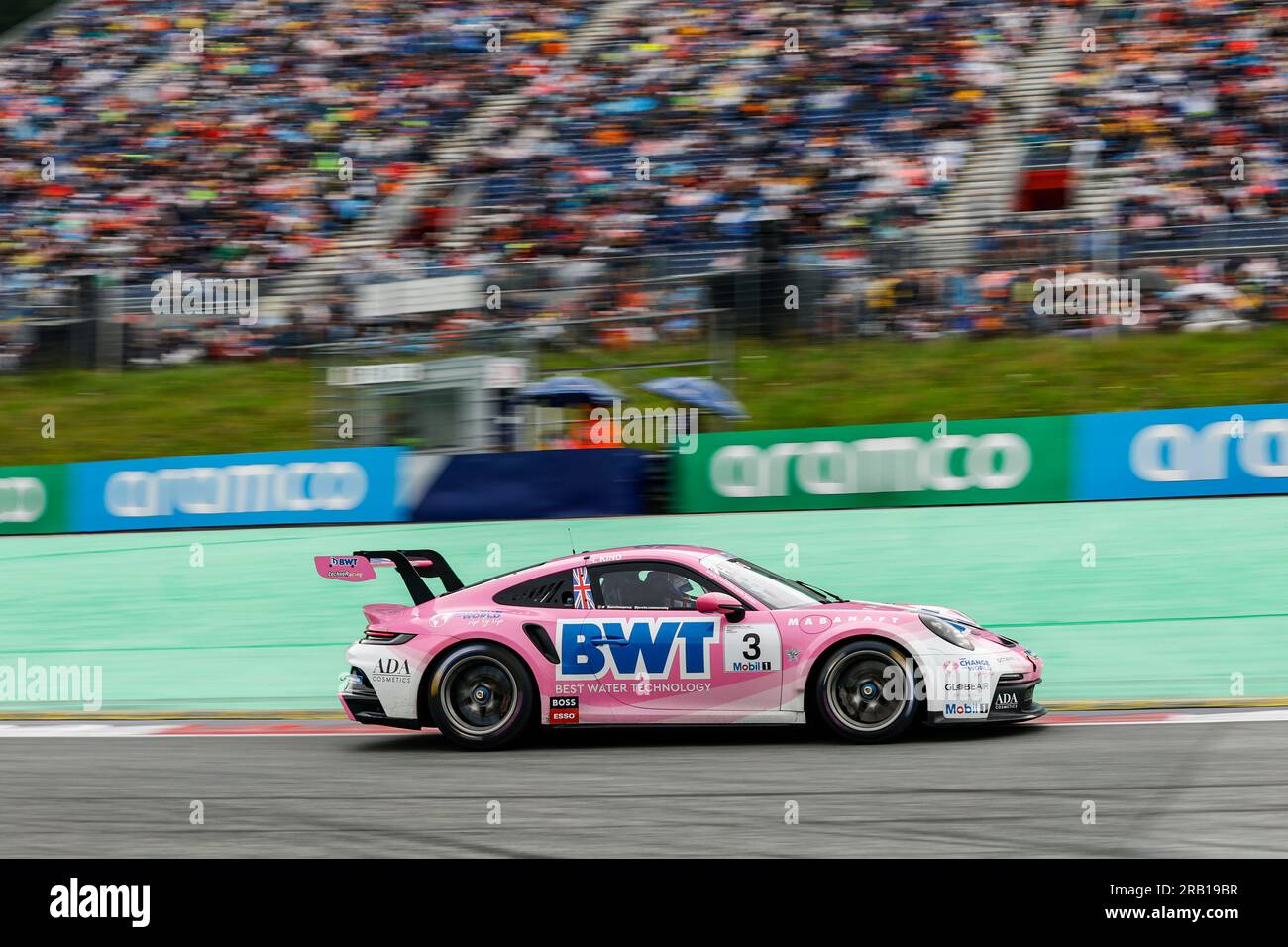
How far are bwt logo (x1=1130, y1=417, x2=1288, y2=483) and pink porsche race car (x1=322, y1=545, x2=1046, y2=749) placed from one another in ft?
13.9

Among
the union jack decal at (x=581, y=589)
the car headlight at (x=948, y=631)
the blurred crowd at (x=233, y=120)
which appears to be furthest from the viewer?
the blurred crowd at (x=233, y=120)

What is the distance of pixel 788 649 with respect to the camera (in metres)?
8.43

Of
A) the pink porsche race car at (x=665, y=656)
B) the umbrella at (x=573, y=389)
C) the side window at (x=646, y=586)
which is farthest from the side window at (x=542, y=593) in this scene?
the umbrella at (x=573, y=389)

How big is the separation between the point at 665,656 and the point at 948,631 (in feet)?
5.04

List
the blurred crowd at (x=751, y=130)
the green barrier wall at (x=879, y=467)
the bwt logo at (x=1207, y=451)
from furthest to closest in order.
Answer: the blurred crowd at (x=751, y=130) → the green barrier wall at (x=879, y=467) → the bwt logo at (x=1207, y=451)

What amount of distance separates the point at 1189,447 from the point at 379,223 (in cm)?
992

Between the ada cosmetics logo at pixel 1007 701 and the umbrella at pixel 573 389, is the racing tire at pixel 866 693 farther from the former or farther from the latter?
the umbrella at pixel 573 389

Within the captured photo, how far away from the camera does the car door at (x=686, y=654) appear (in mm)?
8500

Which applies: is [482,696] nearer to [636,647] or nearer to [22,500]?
[636,647]

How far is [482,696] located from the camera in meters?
8.91

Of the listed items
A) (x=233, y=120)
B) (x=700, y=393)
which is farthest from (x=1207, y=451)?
(x=233, y=120)

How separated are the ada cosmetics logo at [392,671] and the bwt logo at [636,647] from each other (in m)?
0.91

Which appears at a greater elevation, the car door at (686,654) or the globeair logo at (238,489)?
the globeair logo at (238,489)
